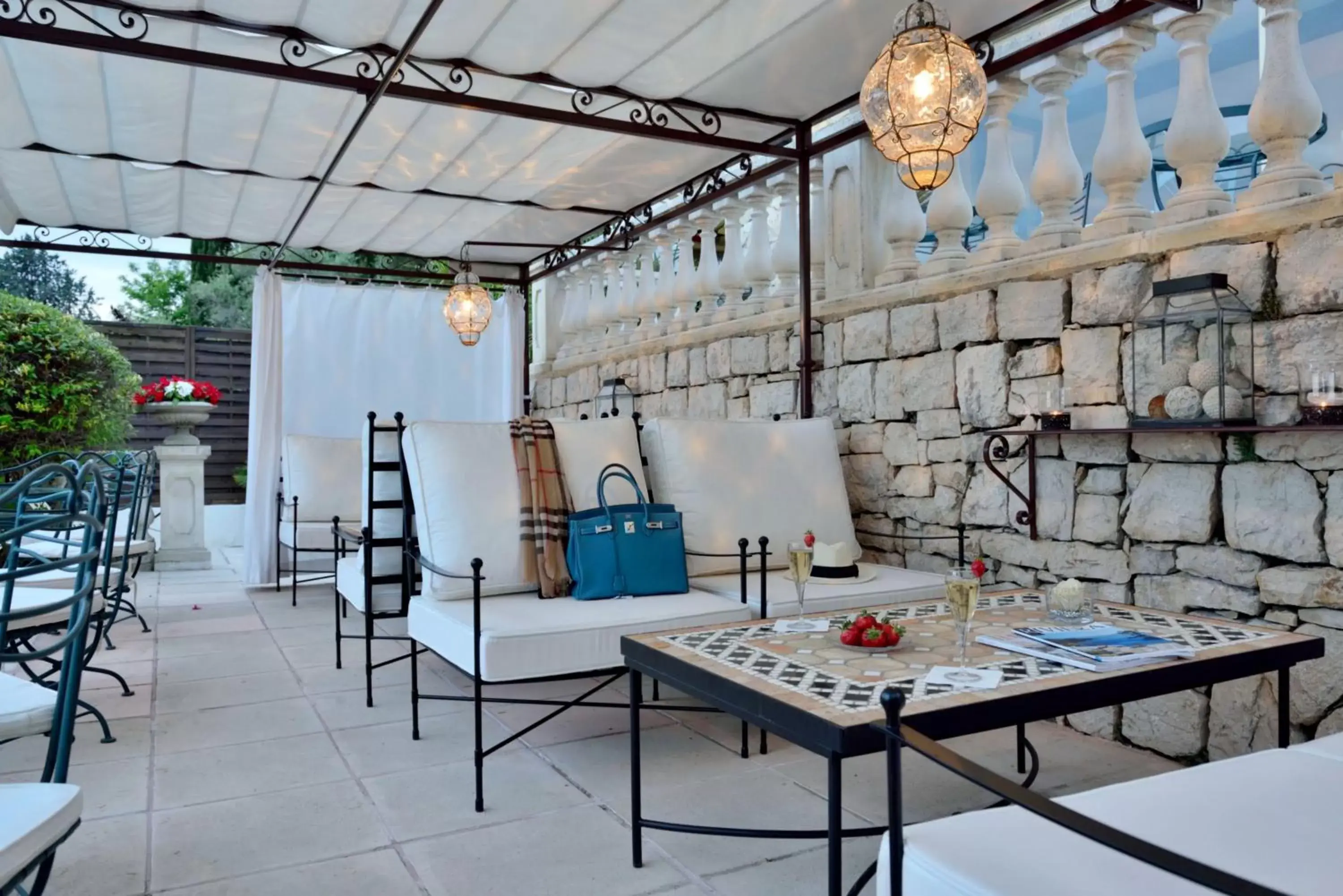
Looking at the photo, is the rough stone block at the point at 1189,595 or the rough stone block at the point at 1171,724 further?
the rough stone block at the point at 1171,724

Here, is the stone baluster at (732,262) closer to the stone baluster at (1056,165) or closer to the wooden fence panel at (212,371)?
the stone baluster at (1056,165)

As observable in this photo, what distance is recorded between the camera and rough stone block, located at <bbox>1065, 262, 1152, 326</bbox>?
117 inches

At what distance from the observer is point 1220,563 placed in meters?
2.75

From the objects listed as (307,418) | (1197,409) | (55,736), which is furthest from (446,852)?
(307,418)

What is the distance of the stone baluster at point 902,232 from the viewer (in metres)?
4.14

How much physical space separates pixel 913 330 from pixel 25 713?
10.9 ft

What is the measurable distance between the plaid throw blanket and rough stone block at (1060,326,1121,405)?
186 centimetres

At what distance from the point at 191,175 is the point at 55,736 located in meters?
4.52

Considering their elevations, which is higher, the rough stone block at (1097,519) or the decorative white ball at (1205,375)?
the decorative white ball at (1205,375)

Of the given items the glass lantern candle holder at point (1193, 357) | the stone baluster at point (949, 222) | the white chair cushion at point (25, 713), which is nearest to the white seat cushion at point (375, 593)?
the white chair cushion at point (25, 713)

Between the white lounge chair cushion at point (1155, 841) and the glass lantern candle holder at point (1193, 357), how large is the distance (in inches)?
52.9

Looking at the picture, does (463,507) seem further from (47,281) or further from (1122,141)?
(47,281)

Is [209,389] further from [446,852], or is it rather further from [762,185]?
[446,852]

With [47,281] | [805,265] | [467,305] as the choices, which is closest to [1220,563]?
[805,265]
